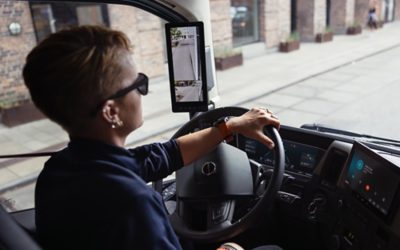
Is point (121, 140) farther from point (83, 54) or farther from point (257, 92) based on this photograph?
point (257, 92)

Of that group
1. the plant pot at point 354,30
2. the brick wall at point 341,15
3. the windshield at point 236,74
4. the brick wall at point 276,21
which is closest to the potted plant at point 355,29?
the plant pot at point 354,30

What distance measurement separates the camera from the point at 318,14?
48.2 ft

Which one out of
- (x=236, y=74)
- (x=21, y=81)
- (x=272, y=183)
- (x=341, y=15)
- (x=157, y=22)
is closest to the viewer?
(x=272, y=183)

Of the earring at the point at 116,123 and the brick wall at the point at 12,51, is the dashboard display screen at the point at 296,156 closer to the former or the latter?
the earring at the point at 116,123

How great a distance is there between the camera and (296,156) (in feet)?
6.03

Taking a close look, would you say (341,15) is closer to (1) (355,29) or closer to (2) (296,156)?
(1) (355,29)

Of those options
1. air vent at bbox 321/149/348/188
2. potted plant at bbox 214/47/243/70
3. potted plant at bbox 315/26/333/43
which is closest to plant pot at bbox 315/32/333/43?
potted plant at bbox 315/26/333/43

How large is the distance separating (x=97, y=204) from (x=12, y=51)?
6502 mm

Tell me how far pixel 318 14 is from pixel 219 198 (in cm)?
1443

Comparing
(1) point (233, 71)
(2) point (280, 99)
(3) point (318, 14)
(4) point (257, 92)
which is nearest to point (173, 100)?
(2) point (280, 99)

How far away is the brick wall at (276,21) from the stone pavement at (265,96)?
5.97ft

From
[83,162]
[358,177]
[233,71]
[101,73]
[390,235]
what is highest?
[101,73]

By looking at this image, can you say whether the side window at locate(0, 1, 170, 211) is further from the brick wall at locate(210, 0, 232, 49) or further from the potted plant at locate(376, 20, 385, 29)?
Answer: the potted plant at locate(376, 20, 385, 29)

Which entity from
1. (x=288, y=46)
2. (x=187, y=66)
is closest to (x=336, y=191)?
(x=187, y=66)
